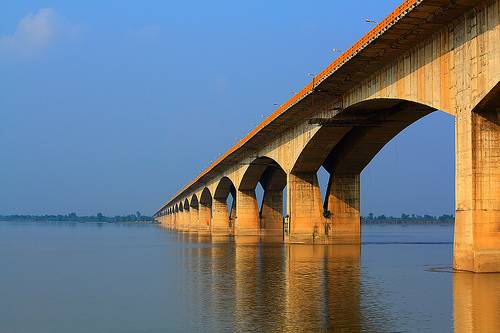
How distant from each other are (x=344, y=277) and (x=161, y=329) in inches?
572

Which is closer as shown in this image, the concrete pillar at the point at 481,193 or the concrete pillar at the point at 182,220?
the concrete pillar at the point at 481,193

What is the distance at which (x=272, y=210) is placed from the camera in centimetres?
9356

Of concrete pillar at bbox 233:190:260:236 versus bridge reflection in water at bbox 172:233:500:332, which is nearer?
bridge reflection in water at bbox 172:233:500:332

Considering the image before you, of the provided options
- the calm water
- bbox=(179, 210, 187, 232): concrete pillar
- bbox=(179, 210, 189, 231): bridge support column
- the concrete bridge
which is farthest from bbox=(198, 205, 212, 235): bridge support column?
the calm water

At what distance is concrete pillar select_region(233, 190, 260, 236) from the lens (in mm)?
90312

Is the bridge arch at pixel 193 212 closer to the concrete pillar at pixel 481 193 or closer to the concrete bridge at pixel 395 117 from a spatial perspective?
the concrete bridge at pixel 395 117

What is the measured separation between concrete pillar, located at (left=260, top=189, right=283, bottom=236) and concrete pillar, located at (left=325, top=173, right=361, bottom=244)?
31553 millimetres

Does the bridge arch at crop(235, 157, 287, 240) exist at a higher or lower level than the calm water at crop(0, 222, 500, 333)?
higher

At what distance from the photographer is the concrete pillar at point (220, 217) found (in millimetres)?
111688

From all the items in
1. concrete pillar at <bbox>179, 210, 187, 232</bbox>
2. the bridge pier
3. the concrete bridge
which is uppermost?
the concrete bridge

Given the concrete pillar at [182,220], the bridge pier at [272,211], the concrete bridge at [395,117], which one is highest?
the concrete bridge at [395,117]

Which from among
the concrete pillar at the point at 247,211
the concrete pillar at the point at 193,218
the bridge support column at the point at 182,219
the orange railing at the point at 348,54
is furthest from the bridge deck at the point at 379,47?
the bridge support column at the point at 182,219

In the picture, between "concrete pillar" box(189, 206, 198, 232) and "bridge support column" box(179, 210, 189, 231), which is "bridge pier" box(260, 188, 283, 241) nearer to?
"concrete pillar" box(189, 206, 198, 232)

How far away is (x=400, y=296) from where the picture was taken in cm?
2373
